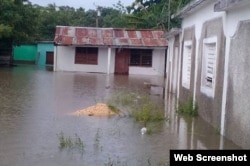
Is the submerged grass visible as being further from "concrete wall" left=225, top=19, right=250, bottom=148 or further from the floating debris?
"concrete wall" left=225, top=19, right=250, bottom=148

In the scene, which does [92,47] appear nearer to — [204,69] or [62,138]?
[204,69]

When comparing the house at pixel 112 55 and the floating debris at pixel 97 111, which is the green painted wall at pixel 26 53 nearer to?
the house at pixel 112 55

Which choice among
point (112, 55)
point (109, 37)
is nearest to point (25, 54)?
point (109, 37)

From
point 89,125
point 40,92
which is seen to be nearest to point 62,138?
point 89,125

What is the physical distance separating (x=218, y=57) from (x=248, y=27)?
8.26ft

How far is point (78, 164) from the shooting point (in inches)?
307

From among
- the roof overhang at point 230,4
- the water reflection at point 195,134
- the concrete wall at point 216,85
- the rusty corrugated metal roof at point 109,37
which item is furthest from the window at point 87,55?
the roof overhang at point 230,4

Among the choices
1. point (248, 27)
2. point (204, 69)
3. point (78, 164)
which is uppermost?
point (248, 27)

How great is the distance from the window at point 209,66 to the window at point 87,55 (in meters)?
23.7

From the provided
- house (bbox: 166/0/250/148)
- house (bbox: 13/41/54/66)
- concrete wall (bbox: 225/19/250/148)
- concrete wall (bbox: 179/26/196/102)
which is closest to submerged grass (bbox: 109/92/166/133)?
concrete wall (bbox: 179/26/196/102)

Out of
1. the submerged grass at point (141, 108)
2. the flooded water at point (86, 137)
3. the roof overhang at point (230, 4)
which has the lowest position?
the flooded water at point (86, 137)

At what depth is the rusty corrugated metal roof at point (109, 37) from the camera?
115ft

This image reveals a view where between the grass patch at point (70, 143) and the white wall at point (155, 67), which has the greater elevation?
the white wall at point (155, 67)

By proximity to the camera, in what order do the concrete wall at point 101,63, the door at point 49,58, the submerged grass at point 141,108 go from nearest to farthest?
the submerged grass at point 141,108
the concrete wall at point 101,63
the door at point 49,58
